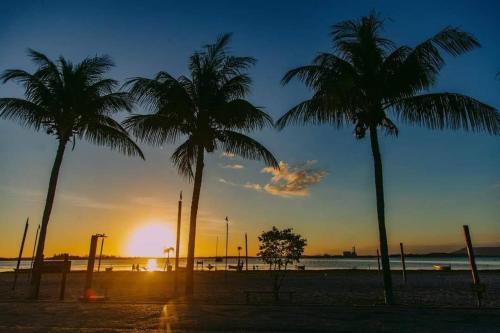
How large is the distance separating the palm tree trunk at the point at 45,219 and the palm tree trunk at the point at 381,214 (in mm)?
13943

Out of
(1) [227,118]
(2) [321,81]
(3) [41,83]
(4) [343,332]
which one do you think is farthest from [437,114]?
(3) [41,83]

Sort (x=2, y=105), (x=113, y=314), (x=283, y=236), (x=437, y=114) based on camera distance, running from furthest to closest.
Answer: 1. (x=283, y=236)
2. (x=2, y=105)
3. (x=437, y=114)
4. (x=113, y=314)

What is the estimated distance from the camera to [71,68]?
17.5 metres

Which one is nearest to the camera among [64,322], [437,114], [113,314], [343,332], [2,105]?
[343,332]

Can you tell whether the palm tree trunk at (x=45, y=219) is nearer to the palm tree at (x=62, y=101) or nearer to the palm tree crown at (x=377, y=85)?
the palm tree at (x=62, y=101)

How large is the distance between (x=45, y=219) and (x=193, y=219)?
21.5 ft

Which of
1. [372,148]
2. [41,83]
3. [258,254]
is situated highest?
[41,83]

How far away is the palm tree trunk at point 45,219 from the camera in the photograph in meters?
15.4

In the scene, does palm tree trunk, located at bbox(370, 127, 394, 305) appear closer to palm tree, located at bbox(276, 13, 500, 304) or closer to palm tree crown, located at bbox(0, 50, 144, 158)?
palm tree, located at bbox(276, 13, 500, 304)

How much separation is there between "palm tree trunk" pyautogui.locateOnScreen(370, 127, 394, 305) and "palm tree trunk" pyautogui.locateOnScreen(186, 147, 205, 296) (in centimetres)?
754

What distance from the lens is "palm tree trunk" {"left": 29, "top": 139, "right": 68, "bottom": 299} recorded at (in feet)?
50.5

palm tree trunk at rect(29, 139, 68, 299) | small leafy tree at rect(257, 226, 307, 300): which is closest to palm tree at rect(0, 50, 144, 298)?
palm tree trunk at rect(29, 139, 68, 299)

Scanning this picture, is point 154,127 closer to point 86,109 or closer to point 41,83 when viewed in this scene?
point 86,109

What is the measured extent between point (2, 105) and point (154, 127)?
22.8ft
